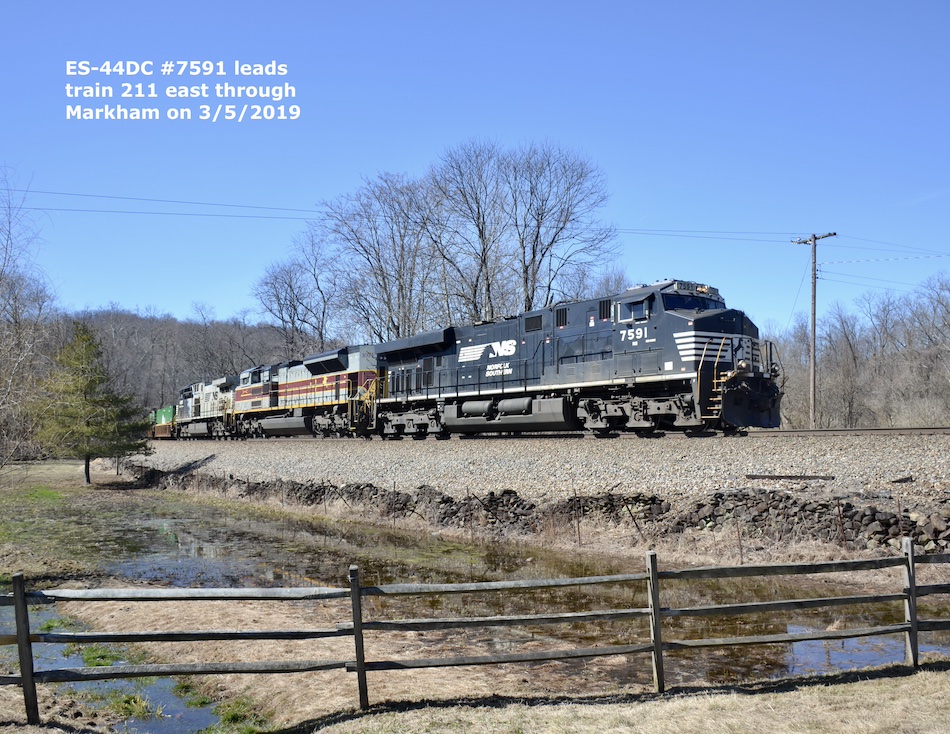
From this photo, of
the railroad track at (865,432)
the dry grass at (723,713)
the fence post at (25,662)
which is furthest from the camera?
the railroad track at (865,432)

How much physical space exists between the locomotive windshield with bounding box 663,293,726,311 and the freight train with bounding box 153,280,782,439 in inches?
1.3

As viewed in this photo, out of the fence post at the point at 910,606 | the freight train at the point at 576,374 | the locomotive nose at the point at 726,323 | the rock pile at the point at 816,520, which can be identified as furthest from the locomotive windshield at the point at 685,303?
the fence post at the point at 910,606

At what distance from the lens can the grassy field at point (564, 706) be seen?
17.7 ft

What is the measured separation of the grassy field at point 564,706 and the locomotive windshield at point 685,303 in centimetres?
1327

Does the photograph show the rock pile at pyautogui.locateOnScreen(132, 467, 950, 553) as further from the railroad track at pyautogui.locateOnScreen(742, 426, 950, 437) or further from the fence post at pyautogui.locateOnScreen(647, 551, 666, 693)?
the fence post at pyautogui.locateOnScreen(647, 551, 666, 693)

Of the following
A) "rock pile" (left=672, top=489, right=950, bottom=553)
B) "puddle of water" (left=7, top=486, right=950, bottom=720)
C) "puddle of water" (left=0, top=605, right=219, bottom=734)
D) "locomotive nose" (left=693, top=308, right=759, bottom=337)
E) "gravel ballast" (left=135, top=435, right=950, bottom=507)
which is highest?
"locomotive nose" (left=693, top=308, right=759, bottom=337)

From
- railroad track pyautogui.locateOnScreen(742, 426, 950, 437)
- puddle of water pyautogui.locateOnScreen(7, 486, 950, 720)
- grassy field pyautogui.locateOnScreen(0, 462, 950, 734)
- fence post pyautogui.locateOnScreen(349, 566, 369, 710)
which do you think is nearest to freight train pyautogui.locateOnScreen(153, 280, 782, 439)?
railroad track pyautogui.locateOnScreen(742, 426, 950, 437)

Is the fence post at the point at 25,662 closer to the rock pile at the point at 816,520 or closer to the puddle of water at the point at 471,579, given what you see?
the puddle of water at the point at 471,579

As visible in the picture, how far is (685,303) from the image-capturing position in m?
19.6

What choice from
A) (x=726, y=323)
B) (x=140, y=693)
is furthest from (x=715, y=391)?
(x=140, y=693)

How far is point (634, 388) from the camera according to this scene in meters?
19.9

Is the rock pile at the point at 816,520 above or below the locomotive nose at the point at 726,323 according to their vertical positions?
below

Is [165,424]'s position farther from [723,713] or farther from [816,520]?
[723,713]

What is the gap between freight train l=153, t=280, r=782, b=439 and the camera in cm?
1838
